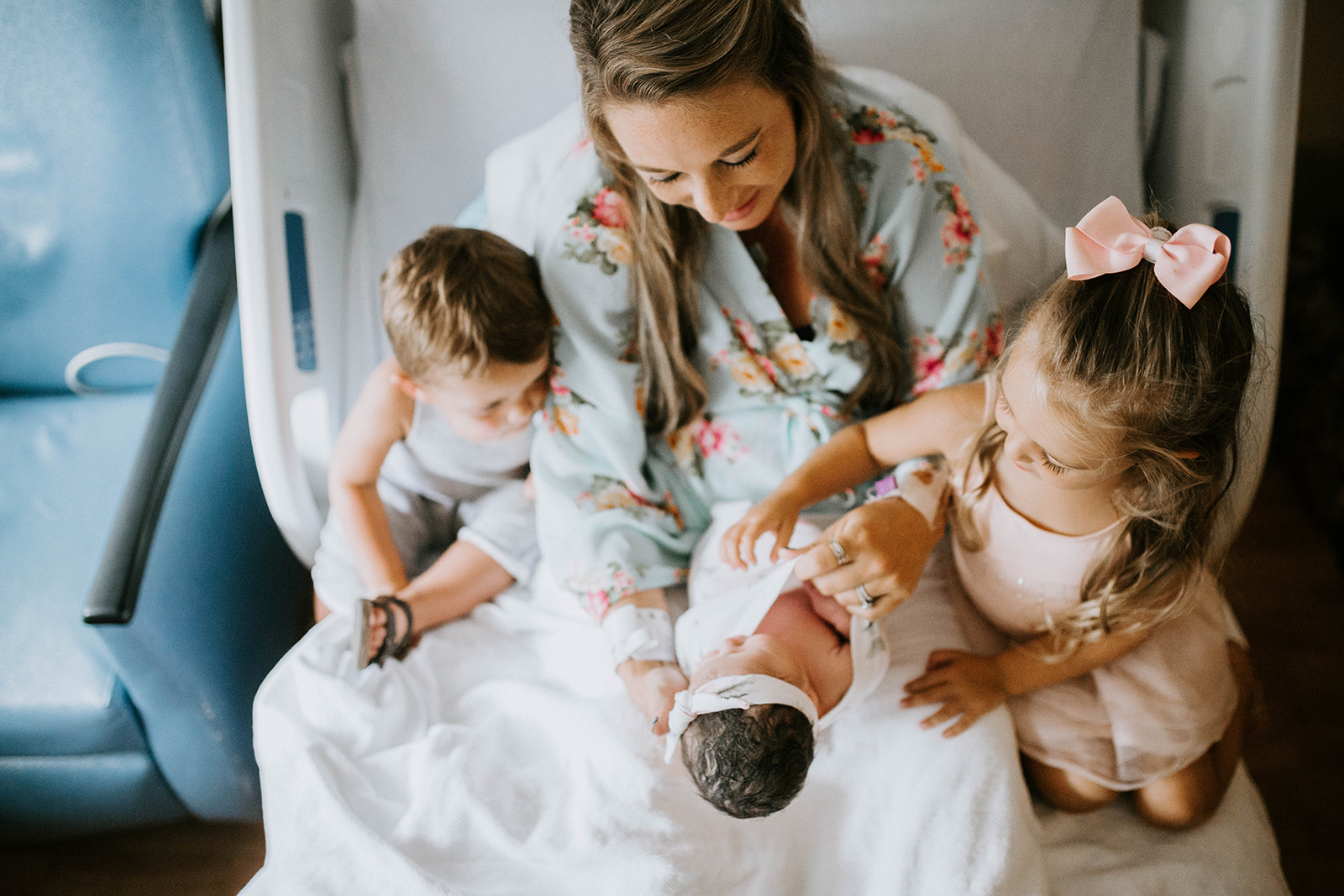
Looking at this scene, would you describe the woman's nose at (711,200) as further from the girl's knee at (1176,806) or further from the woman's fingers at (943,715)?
the girl's knee at (1176,806)

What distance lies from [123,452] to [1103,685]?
1533 millimetres

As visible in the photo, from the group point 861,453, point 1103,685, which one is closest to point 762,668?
point 861,453

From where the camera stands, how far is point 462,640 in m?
1.27

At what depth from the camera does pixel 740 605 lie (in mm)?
1115

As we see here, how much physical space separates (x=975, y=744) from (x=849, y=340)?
52cm

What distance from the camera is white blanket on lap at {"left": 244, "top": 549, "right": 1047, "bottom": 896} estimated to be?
0.99 meters

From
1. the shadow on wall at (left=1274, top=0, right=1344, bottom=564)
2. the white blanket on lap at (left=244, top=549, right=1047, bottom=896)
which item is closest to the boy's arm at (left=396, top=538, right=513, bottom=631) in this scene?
the white blanket on lap at (left=244, top=549, right=1047, bottom=896)

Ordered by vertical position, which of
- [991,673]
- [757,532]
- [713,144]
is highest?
[713,144]

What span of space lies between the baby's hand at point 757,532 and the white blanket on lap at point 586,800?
0.73 feet

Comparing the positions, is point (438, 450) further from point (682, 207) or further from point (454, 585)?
point (682, 207)

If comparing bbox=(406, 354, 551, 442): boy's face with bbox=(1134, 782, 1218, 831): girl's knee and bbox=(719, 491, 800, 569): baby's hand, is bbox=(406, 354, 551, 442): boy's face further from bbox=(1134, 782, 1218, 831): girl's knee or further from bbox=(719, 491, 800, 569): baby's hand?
bbox=(1134, 782, 1218, 831): girl's knee

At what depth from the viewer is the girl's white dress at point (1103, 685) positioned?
107cm

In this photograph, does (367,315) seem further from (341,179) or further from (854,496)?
(854,496)

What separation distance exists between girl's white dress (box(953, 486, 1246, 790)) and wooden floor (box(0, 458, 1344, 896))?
0.54 meters
